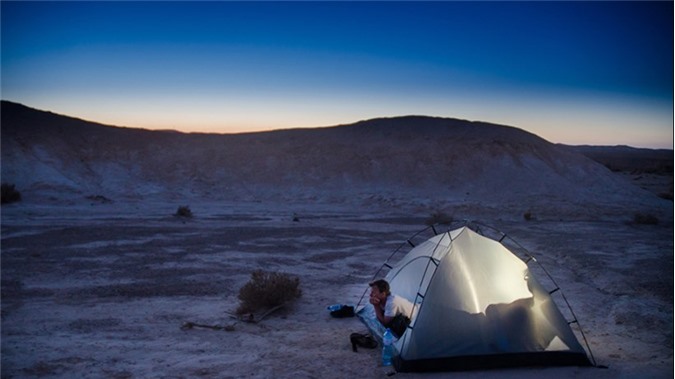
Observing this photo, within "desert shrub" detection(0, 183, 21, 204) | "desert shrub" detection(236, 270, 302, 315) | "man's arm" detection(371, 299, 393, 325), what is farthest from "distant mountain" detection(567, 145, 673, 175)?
"man's arm" detection(371, 299, 393, 325)

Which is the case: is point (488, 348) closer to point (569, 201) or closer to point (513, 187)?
point (569, 201)

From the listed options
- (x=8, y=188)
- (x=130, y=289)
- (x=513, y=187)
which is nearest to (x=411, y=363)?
(x=130, y=289)

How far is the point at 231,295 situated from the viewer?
456 inches

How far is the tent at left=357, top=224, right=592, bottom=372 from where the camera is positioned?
741 cm

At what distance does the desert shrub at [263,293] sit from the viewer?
1020 centimetres

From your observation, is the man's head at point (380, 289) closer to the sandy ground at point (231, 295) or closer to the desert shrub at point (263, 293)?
the sandy ground at point (231, 295)

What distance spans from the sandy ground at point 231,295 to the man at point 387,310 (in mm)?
496

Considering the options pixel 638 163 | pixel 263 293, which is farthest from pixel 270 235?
pixel 638 163

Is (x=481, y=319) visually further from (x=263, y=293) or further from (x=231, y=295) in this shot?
(x=231, y=295)

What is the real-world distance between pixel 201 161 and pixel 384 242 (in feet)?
110

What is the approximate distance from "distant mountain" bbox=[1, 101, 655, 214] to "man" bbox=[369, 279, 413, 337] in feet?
97.0

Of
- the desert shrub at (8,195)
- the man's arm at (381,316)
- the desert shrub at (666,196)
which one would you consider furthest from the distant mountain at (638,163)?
the man's arm at (381,316)

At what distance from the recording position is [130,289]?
39.0ft

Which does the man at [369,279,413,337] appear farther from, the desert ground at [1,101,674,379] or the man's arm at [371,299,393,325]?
the desert ground at [1,101,674,379]
